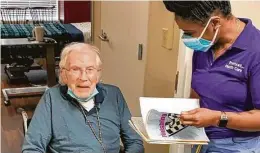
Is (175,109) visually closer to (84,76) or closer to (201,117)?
(201,117)

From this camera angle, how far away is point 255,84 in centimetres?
124

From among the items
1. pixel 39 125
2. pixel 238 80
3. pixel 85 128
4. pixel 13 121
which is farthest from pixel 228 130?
pixel 13 121

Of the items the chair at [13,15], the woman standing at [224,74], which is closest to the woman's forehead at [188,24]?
the woman standing at [224,74]

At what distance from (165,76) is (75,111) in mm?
654

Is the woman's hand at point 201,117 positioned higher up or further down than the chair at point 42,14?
higher up

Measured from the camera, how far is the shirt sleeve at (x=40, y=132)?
1738 mm

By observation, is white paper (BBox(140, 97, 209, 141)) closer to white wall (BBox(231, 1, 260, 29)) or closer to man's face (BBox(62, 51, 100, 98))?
man's face (BBox(62, 51, 100, 98))

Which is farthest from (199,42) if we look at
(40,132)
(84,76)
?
(40,132)

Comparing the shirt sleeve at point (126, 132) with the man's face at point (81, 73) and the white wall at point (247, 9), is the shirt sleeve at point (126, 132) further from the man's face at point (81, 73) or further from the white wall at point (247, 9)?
the white wall at point (247, 9)

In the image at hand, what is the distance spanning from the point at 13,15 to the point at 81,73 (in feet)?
17.9

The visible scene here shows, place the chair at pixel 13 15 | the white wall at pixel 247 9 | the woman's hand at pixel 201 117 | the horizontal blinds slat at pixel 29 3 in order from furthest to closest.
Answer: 1. the horizontal blinds slat at pixel 29 3
2. the chair at pixel 13 15
3. the white wall at pixel 247 9
4. the woman's hand at pixel 201 117

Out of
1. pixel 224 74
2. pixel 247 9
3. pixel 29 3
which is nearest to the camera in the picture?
pixel 224 74

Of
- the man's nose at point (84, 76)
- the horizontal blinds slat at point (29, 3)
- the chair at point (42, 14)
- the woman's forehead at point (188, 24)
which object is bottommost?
the chair at point (42, 14)

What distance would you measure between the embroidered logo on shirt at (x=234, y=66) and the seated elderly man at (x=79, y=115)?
0.74 meters
